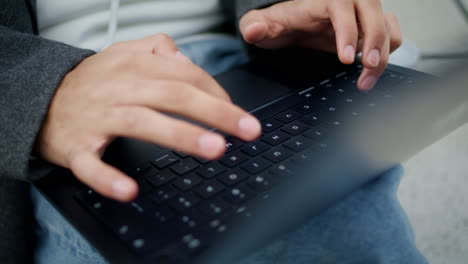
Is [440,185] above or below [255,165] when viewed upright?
below

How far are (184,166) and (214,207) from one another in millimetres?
61

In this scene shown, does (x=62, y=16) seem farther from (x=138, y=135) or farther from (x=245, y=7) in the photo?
(x=138, y=135)

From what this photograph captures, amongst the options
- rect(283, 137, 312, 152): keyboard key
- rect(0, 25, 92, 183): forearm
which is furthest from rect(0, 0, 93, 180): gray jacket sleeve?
rect(283, 137, 312, 152): keyboard key

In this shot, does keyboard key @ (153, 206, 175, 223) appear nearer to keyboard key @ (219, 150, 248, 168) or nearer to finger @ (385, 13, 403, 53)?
keyboard key @ (219, 150, 248, 168)

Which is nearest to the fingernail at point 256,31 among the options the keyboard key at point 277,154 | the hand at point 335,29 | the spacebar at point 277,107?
the hand at point 335,29

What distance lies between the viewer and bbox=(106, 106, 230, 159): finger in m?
0.24

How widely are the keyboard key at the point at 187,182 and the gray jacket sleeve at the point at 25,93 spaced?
0.12m

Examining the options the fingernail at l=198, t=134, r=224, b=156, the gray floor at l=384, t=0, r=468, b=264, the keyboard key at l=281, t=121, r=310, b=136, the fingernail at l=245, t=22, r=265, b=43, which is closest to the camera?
the fingernail at l=198, t=134, r=224, b=156

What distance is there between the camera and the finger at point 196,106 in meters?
0.25

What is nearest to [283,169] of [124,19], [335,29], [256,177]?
[256,177]

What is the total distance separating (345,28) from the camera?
16.8 inches

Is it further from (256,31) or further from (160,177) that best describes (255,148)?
(256,31)

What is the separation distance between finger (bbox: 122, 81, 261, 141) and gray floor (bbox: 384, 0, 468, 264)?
0.40 m

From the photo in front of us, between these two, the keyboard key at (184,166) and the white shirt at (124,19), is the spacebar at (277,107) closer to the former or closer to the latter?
the keyboard key at (184,166)
